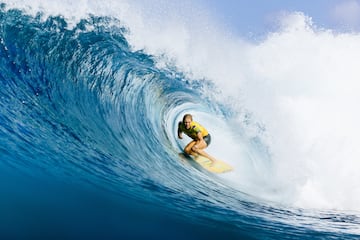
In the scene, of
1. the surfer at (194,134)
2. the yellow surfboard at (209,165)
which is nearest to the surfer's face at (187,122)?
the surfer at (194,134)

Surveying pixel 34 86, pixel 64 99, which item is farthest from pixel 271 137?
pixel 34 86

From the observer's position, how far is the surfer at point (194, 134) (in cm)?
632

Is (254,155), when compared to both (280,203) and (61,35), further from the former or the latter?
Answer: (61,35)

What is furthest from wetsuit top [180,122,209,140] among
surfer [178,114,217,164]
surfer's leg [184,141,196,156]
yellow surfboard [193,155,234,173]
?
yellow surfboard [193,155,234,173]

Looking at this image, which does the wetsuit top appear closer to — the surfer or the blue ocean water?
the surfer

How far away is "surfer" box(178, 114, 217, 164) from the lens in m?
6.32

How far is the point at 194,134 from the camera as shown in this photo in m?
6.42

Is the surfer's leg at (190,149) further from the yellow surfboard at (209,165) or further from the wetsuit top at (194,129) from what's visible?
the wetsuit top at (194,129)

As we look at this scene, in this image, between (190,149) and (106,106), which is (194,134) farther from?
(106,106)

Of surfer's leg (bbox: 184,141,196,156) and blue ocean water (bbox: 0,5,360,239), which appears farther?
surfer's leg (bbox: 184,141,196,156)

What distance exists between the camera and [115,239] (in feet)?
121

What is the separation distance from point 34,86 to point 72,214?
129 feet

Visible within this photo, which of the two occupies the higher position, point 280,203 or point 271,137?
point 271,137

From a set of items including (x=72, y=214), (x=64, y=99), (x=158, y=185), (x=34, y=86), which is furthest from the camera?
(x=72, y=214)
